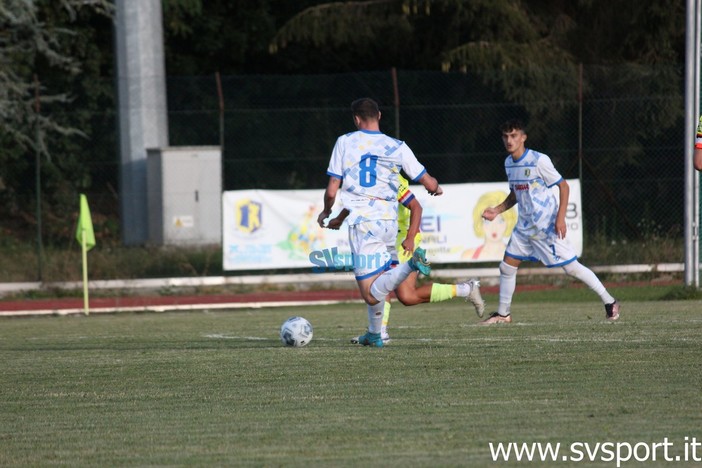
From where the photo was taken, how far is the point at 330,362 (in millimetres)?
8875

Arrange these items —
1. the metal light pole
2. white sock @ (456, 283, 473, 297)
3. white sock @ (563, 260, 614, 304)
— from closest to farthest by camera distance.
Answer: white sock @ (456, 283, 473, 297) → white sock @ (563, 260, 614, 304) → the metal light pole

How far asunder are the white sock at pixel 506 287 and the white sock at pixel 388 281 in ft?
9.30

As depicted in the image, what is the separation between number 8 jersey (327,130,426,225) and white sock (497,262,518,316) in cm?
285

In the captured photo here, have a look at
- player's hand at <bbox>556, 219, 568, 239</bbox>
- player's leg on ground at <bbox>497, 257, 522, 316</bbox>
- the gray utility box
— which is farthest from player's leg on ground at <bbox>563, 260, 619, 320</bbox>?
the gray utility box

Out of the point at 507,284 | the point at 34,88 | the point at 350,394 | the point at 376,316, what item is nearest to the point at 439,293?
the point at 376,316

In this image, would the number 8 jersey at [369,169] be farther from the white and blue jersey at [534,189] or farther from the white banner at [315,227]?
the white banner at [315,227]

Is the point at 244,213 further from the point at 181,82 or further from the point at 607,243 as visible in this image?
the point at 607,243

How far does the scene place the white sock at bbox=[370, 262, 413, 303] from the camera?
912 cm

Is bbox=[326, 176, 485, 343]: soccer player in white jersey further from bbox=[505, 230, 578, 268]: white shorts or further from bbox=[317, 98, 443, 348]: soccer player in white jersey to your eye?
bbox=[505, 230, 578, 268]: white shorts

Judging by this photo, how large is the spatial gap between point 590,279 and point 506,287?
86 centimetres

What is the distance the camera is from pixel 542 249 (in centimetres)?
1202

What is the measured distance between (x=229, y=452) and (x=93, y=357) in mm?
4412

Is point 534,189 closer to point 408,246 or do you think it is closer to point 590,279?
point 590,279

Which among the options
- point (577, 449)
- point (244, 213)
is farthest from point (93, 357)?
point (244, 213)
